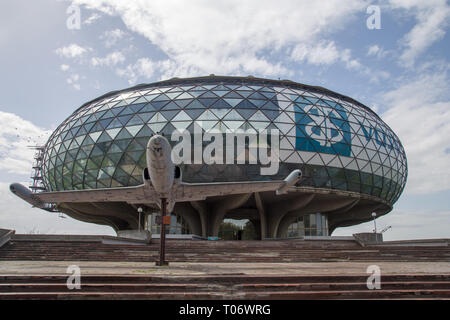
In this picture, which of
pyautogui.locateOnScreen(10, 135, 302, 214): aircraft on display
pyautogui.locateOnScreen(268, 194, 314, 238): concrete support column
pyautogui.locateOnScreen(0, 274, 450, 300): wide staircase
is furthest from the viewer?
pyautogui.locateOnScreen(268, 194, 314, 238): concrete support column

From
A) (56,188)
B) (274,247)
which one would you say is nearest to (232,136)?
(274,247)

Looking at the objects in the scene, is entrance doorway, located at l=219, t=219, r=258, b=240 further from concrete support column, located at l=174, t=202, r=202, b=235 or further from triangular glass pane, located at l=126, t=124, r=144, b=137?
triangular glass pane, located at l=126, t=124, r=144, b=137

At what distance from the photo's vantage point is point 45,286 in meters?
6.66

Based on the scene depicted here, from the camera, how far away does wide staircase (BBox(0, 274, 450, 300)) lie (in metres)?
5.96

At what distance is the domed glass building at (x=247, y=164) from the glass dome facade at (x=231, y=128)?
0.33 feet

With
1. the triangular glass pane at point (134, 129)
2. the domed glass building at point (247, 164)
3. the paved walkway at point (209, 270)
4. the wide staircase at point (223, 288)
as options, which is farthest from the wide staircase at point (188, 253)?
the triangular glass pane at point (134, 129)

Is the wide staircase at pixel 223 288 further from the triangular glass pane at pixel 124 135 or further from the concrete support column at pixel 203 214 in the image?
the concrete support column at pixel 203 214

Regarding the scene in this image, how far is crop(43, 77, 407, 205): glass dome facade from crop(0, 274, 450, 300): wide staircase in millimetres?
21906

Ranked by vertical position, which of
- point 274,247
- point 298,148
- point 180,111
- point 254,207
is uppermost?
point 180,111

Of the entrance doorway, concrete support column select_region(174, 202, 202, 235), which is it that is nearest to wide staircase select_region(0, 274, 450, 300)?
concrete support column select_region(174, 202, 202, 235)

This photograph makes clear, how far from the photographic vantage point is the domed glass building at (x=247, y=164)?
30453 mm
